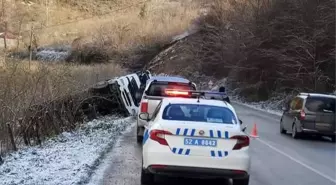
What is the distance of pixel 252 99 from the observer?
47906 mm

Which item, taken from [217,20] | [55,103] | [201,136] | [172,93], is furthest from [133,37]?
[201,136]

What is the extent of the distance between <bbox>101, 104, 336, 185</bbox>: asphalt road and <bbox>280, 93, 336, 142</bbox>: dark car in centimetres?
45

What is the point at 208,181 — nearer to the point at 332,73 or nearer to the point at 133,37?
the point at 332,73

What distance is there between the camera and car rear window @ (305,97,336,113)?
20.7 metres

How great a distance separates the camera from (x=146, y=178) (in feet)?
32.9

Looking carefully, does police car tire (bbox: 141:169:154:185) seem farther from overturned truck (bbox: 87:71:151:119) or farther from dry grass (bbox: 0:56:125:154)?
overturned truck (bbox: 87:71:151:119)

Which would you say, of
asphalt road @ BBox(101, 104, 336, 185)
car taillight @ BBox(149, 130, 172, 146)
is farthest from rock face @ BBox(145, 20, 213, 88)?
car taillight @ BBox(149, 130, 172, 146)

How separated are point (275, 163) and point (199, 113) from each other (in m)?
4.54

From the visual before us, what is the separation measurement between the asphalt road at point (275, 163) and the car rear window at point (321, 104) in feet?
4.02

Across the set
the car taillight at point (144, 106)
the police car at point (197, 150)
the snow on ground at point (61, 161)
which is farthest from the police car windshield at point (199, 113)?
the car taillight at point (144, 106)

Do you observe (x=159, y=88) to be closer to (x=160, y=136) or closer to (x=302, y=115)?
(x=302, y=115)

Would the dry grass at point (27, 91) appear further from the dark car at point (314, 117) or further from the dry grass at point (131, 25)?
the dry grass at point (131, 25)

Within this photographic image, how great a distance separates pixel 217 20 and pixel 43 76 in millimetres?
49769

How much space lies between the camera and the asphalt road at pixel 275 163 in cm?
1105
